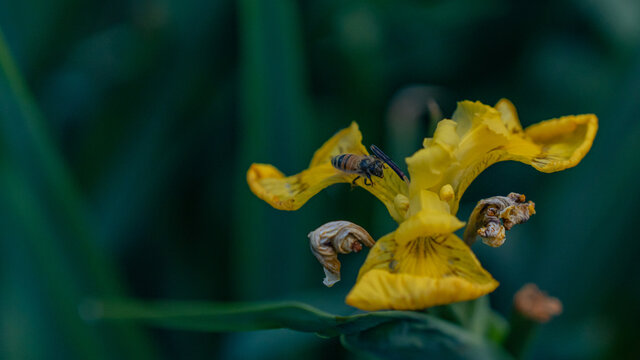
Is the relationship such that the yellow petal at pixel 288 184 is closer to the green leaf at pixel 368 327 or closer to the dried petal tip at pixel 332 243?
the dried petal tip at pixel 332 243

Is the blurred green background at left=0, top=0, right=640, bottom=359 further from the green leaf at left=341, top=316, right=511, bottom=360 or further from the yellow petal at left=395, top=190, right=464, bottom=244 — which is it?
the yellow petal at left=395, top=190, right=464, bottom=244

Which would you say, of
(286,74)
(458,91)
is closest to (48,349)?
(286,74)

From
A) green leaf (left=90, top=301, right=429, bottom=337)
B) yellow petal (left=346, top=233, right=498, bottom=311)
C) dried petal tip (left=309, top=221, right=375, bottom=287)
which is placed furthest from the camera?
dried petal tip (left=309, top=221, right=375, bottom=287)

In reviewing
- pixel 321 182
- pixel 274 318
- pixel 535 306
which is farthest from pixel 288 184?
pixel 535 306

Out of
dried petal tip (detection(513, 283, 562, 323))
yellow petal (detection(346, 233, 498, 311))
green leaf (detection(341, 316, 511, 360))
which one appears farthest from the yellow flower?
dried petal tip (detection(513, 283, 562, 323))

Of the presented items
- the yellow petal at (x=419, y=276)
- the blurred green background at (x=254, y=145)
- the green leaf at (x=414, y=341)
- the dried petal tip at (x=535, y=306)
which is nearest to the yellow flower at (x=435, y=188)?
the yellow petal at (x=419, y=276)

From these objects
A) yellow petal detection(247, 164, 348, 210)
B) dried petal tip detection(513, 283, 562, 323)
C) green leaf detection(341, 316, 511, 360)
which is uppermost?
yellow petal detection(247, 164, 348, 210)

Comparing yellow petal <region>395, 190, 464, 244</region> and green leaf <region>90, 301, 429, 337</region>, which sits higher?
yellow petal <region>395, 190, 464, 244</region>

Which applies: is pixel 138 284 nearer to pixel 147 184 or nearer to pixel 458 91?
pixel 147 184
